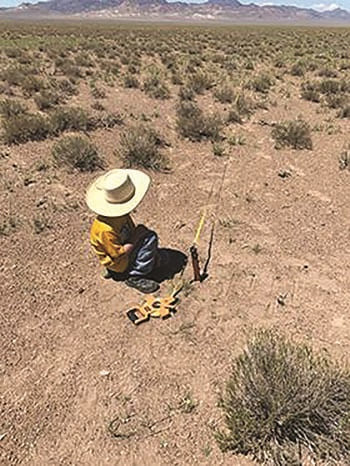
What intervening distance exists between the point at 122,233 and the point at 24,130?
5632 mm

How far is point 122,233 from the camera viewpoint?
5066 millimetres

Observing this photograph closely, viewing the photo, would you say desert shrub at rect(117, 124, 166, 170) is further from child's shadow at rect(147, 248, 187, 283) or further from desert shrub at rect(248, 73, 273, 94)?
desert shrub at rect(248, 73, 273, 94)

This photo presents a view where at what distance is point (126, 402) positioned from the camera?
381 cm

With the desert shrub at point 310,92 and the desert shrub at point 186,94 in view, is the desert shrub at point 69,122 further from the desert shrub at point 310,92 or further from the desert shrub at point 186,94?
the desert shrub at point 310,92

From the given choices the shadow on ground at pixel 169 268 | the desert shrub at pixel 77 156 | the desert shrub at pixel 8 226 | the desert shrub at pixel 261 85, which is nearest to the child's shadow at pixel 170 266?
the shadow on ground at pixel 169 268

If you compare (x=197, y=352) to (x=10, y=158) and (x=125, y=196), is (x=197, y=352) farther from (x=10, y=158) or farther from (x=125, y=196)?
(x=10, y=158)

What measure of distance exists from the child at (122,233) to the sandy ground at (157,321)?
236 mm

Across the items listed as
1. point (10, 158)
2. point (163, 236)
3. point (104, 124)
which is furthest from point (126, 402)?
point (104, 124)

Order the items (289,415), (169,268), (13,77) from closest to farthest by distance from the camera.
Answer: (289,415), (169,268), (13,77)

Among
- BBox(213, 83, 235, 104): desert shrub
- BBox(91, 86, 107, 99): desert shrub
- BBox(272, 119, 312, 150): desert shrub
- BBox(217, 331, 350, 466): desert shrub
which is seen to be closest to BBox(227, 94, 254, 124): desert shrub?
BBox(213, 83, 235, 104): desert shrub

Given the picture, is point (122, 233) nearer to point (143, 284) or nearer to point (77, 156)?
point (143, 284)

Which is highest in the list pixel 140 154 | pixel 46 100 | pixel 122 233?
pixel 122 233

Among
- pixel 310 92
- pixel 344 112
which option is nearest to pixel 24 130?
pixel 344 112

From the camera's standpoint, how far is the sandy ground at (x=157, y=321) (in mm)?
3607
